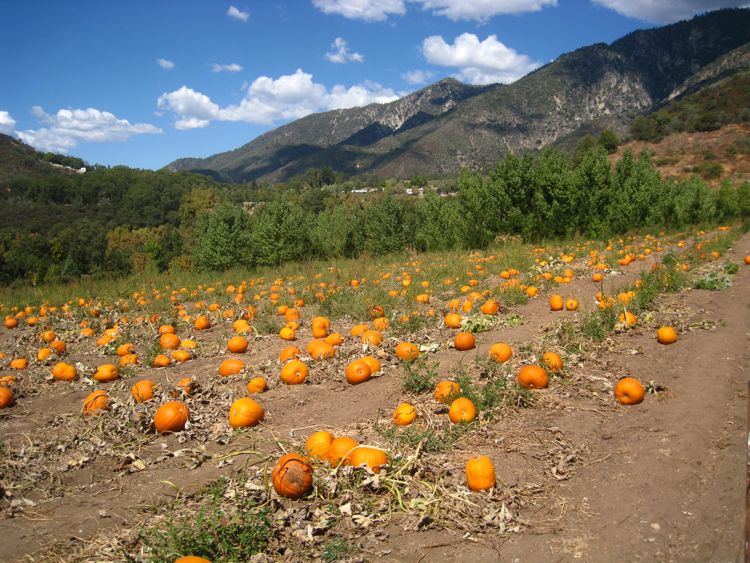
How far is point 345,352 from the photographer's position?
6629 mm

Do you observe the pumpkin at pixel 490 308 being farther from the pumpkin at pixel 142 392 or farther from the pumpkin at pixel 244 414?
the pumpkin at pixel 142 392

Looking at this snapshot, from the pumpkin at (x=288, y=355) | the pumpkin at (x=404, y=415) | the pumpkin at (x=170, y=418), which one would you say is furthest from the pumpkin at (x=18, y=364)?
the pumpkin at (x=404, y=415)

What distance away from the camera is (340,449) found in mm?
3908

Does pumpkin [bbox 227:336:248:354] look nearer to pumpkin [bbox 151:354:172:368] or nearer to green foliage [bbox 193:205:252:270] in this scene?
pumpkin [bbox 151:354:172:368]

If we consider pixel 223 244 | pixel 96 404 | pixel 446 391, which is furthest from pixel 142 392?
pixel 223 244

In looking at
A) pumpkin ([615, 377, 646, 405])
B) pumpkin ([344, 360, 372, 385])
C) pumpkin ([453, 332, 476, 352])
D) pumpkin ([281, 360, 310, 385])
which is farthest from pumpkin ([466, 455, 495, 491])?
pumpkin ([453, 332, 476, 352])

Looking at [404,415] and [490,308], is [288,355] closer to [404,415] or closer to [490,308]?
[404,415]

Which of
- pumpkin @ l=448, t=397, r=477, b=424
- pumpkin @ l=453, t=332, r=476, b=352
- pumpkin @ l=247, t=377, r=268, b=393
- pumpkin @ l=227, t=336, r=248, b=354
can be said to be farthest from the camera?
pumpkin @ l=227, t=336, r=248, b=354

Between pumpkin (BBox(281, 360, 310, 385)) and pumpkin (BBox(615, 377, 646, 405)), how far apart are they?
3.58m

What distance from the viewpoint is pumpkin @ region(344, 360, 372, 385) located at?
5.69 meters

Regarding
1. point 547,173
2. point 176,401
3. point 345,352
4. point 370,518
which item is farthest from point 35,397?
point 547,173

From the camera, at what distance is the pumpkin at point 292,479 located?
3.46 metres

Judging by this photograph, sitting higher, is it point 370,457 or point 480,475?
point 370,457

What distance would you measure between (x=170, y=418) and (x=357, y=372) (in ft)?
6.95
